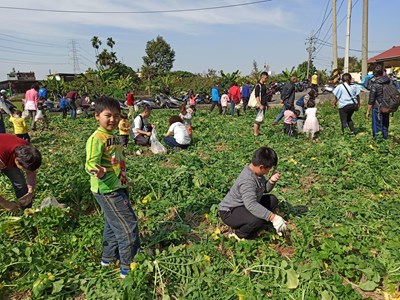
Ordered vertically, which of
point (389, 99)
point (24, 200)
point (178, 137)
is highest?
point (389, 99)

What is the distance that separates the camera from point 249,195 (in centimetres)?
339

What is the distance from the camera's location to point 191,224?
4.02 meters

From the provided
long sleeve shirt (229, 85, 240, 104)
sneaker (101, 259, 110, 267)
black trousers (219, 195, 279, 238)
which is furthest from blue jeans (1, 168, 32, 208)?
long sleeve shirt (229, 85, 240, 104)

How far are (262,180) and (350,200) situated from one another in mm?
1526

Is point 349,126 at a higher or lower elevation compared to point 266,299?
higher

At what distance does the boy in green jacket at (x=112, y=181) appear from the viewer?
2.80 meters

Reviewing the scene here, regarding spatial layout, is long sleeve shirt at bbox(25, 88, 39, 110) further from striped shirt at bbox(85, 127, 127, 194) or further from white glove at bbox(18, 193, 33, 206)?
striped shirt at bbox(85, 127, 127, 194)

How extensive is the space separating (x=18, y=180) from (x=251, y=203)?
2.87 metres

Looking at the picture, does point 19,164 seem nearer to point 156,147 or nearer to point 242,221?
point 242,221

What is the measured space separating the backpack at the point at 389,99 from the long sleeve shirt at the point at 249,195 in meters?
4.74

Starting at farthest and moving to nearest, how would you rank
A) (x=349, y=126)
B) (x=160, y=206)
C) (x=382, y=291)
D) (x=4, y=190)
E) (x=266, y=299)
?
1. (x=349, y=126)
2. (x=4, y=190)
3. (x=160, y=206)
4. (x=382, y=291)
5. (x=266, y=299)

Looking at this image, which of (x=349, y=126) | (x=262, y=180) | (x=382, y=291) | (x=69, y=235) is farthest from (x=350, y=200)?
(x=349, y=126)

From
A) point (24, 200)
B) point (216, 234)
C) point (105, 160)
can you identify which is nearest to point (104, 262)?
point (105, 160)

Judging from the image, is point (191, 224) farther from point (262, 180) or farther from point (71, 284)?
point (71, 284)
